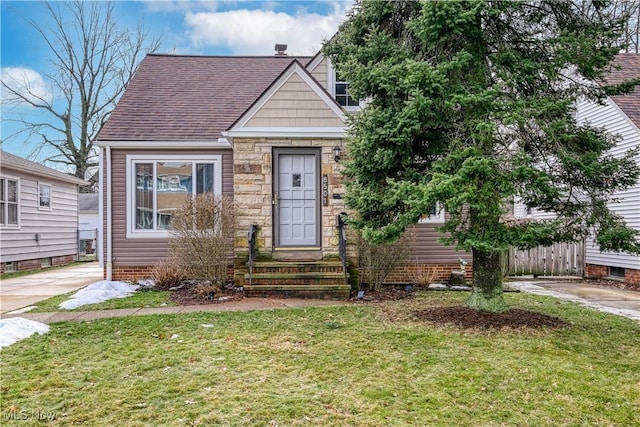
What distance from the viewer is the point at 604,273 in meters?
11.1

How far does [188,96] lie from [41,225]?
295 inches

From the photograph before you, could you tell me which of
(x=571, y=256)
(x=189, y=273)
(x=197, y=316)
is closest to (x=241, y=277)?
(x=189, y=273)

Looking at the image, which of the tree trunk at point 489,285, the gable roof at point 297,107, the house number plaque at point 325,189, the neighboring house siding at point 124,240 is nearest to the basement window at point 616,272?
the tree trunk at point 489,285

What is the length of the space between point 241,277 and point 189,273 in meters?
1.16

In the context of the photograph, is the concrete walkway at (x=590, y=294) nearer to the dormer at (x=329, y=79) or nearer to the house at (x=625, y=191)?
the house at (x=625, y=191)

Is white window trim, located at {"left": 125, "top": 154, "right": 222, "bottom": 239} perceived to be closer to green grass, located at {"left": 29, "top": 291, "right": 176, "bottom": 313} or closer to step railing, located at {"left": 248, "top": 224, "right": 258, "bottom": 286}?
green grass, located at {"left": 29, "top": 291, "right": 176, "bottom": 313}

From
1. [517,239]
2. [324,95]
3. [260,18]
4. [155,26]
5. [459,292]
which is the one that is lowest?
[459,292]

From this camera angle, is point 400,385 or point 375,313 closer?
point 400,385

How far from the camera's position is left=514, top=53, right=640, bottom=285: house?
10.1 metres

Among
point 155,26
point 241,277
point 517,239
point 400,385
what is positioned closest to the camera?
point 400,385

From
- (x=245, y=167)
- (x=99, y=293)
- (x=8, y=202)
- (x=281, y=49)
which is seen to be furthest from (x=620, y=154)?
(x=8, y=202)

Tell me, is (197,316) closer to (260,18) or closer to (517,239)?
(517,239)

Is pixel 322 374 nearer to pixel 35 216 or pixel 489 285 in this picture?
pixel 489 285

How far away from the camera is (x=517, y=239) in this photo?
517 cm
